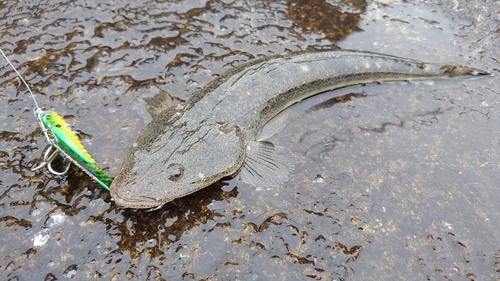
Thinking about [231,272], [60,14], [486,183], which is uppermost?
[60,14]

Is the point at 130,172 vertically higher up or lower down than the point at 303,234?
higher up

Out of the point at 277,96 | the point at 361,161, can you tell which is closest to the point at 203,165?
the point at 277,96

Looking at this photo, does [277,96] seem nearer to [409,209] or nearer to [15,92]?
[409,209]

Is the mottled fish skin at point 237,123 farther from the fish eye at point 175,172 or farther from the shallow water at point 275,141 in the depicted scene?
the shallow water at point 275,141

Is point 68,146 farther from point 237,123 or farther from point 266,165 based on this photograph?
point 266,165

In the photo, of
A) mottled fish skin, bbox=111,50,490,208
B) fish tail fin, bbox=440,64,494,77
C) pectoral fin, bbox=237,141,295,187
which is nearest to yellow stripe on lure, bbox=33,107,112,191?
mottled fish skin, bbox=111,50,490,208

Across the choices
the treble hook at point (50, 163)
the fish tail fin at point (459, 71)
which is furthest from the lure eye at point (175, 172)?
the fish tail fin at point (459, 71)

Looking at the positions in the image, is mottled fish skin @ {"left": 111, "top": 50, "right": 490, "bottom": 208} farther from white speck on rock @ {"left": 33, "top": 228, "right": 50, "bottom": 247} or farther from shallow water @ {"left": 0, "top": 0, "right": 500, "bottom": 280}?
white speck on rock @ {"left": 33, "top": 228, "right": 50, "bottom": 247}

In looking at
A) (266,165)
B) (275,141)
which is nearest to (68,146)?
(266,165)
